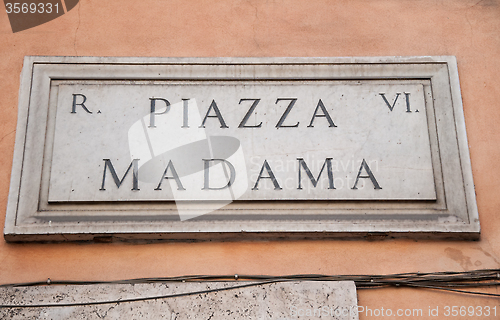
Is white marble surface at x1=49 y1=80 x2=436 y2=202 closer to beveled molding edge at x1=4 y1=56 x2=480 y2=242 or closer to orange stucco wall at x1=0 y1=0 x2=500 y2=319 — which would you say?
beveled molding edge at x1=4 y1=56 x2=480 y2=242

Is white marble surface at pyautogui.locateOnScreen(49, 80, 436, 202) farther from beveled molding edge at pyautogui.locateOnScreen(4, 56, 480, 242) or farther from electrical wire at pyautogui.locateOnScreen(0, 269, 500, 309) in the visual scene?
electrical wire at pyautogui.locateOnScreen(0, 269, 500, 309)

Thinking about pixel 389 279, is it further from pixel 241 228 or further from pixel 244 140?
pixel 244 140

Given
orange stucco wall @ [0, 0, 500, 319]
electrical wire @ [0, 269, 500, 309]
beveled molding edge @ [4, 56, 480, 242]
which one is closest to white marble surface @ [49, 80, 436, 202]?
beveled molding edge @ [4, 56, 480, 242]

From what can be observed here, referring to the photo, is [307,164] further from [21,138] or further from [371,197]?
[21,138]

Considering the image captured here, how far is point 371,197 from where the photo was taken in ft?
10.6

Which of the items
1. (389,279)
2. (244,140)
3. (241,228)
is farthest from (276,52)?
(389,279)

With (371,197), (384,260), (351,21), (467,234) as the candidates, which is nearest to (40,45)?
(351,21)

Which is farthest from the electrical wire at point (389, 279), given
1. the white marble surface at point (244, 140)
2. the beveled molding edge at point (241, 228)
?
the white marble surface at point (244, 140)

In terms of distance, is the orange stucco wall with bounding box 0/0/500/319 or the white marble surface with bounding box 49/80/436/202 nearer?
the orange stucco wall with bounding box 0/0/500/319

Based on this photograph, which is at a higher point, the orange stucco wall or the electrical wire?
the orange stucco wall

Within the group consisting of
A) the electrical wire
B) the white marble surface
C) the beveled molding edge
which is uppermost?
the white marble surface

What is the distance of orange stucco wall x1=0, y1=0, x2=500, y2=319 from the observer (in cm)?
313

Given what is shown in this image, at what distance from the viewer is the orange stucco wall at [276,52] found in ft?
10.3

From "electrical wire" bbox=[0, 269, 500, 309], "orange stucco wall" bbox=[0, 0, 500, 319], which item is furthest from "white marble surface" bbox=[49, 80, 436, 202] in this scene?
"electrical wire" bbox=[0, 269, 500, 309]
